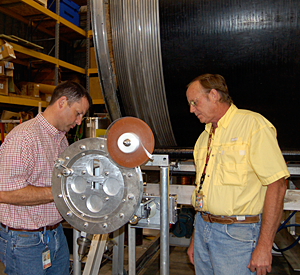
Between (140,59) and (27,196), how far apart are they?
0.91 metres

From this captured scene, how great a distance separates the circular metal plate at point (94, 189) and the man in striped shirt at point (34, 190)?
158 millimetres

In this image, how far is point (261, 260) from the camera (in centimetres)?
114

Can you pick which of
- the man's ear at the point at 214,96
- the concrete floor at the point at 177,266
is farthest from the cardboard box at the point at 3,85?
the man's ear at the point at 214,96

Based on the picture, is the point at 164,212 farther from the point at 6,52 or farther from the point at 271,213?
the point at 6,52

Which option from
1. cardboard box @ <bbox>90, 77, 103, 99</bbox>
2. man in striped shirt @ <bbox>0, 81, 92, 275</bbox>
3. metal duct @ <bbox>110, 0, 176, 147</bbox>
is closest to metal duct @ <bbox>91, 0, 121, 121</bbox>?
metal duct @ <bbox>110, 0, 176, 147</bbox>

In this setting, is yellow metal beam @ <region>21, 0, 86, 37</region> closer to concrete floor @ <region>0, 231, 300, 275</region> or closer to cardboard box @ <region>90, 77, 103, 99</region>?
cardboard box @ <region>90, 77, 103, 99</region>

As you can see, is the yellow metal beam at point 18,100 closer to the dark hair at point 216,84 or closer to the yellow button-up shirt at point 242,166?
the dark hair at point 216,84

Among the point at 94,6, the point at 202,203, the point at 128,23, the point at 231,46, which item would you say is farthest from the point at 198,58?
the point at 202,203

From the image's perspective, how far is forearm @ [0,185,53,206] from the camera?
1.15m

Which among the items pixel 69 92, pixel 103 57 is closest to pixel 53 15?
pixel 103 57

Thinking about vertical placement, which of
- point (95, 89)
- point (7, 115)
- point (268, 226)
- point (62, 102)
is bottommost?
point (268, 226)

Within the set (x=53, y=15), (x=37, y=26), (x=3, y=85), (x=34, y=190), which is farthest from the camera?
(x=37, y=26)

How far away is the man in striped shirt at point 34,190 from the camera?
118 centimetres

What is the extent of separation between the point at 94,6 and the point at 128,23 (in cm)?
20
